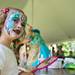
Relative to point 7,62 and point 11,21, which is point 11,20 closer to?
point 11,21

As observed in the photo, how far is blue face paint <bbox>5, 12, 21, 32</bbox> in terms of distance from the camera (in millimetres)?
633

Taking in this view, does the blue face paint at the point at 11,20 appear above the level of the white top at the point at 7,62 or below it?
above

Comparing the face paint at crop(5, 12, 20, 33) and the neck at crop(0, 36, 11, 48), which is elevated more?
the face paint at crop(5, 12, 20, 33)

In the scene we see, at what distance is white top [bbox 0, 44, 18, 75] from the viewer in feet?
1.92

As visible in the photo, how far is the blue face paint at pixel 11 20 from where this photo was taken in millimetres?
633

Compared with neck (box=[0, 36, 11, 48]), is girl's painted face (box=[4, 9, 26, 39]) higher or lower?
higher

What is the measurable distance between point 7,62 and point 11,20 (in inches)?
4.5

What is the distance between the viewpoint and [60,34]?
1755 mm

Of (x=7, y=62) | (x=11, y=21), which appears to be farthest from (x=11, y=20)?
(x=7, y=62)

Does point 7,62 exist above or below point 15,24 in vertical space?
below

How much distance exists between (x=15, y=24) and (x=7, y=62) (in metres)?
0.10

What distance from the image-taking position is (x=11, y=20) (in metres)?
0.64

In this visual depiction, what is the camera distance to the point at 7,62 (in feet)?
2.01

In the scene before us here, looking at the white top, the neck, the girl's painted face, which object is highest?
the girl's painted face
